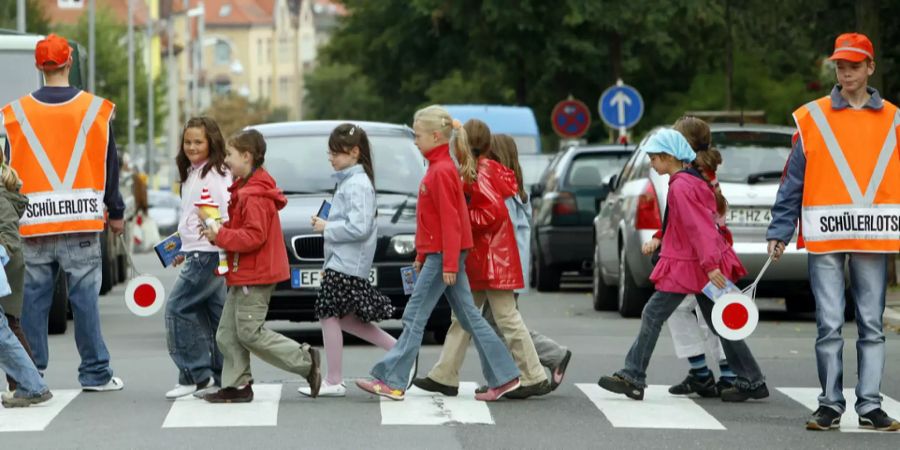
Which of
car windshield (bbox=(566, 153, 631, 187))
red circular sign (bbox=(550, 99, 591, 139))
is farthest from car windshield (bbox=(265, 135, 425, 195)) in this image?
red circular sign (bbox=(550, 99, 591, 139))

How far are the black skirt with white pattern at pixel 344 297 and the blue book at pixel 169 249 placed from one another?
769 millimetres

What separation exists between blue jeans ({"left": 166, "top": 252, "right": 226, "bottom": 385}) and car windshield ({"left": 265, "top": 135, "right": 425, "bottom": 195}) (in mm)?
3770

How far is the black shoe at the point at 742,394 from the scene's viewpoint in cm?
1126

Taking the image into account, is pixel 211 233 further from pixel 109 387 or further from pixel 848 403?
pixel 848 403

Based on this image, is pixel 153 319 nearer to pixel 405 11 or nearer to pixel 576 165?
pixel 576 165

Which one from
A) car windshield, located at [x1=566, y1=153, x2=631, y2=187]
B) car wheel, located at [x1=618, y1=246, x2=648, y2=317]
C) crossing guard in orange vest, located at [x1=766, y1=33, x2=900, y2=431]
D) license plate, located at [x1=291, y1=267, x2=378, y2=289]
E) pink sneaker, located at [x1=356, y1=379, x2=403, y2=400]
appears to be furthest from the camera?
car windshield, located at [x1=566, y1=153, x2=631, y2=187]

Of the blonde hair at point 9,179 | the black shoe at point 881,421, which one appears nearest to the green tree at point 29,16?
the blonde hair at point 9,179

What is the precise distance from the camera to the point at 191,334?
11.2m

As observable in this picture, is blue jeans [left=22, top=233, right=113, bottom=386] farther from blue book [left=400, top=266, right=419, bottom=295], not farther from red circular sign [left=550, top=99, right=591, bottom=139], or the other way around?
red circular sign [left=550, top=99, right=591, bottom=139]

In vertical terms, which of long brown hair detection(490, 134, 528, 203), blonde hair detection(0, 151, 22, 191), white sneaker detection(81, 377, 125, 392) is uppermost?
long brown hair detection(490, 134, 528, 203)

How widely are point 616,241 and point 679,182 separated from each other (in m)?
7.54

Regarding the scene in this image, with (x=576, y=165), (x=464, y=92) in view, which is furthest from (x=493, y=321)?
(x=464, y=92)

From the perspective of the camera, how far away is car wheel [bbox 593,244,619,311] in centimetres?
1947

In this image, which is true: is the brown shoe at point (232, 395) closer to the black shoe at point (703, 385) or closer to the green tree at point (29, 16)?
the black shoe at point (703, 385)
